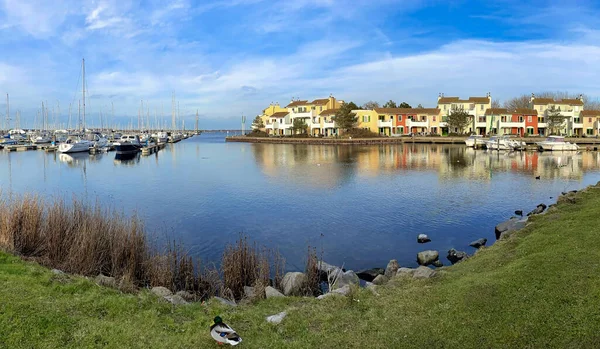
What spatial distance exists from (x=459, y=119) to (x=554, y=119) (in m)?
17.5

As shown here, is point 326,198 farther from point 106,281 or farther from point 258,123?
→ point 258,123

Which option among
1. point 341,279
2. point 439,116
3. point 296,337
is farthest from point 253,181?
point 439,116

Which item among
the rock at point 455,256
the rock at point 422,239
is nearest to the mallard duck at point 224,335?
the rock at point 455,256

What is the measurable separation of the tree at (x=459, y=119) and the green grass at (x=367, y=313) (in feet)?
264

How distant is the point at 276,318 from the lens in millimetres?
8164

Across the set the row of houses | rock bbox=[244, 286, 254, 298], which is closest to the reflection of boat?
the row of houses

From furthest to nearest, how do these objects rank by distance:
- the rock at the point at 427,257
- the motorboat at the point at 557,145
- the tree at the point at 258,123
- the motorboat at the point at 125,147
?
1. the tree at the point at 258,123
2. the motorboat at the point at 125,147
3. the motorboat at the point at 557,145
4. the rock at the point at 427,257

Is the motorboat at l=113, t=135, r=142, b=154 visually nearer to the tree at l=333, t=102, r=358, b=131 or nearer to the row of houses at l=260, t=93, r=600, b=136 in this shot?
the tree at l=333, t=102, r=358, b=131

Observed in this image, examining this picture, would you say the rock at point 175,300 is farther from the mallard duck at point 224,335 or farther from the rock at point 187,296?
the mallard duck at point 224,335

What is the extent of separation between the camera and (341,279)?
12344mm

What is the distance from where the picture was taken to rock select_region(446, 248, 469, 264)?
50.5 ft

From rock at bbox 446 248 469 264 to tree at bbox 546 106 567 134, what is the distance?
8048 centimetres

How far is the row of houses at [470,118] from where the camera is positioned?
8600 cm

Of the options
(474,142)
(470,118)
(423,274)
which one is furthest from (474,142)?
(423,274)
